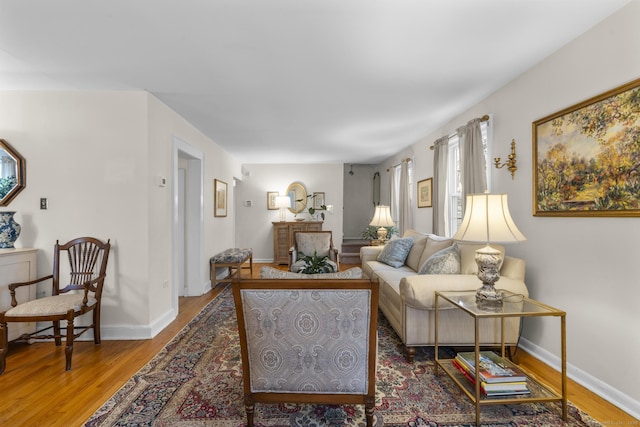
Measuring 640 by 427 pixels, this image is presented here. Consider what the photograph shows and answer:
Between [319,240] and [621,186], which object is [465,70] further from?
[319,240]

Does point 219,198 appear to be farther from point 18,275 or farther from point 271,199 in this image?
point 18,275

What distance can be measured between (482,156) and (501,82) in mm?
710

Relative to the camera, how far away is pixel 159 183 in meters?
3.25

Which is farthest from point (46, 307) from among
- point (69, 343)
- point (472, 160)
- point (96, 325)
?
point (472, 160)

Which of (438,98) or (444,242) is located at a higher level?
(438,98)

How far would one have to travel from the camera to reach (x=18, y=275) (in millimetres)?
2801

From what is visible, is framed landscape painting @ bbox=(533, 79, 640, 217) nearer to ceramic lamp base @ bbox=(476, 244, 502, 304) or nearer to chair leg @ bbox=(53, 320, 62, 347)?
ceramic lamp base @ bbox=(476, 244, 502, 304)

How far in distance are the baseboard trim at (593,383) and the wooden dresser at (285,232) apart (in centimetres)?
488

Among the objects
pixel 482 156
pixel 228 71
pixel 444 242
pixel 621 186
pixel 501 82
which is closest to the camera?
pixel 621 186

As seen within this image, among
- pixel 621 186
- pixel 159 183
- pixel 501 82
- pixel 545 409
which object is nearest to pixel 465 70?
pixel 501 82

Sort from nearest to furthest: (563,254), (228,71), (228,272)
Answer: (563,254)
(228,71)
(228,272)

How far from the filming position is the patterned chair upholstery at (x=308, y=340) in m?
1.53

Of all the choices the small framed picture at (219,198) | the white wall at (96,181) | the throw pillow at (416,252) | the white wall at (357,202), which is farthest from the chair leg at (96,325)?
the white wall at (357,202)

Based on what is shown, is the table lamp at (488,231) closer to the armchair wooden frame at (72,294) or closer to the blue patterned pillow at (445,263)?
the blue patterned pillow at (445,263)
